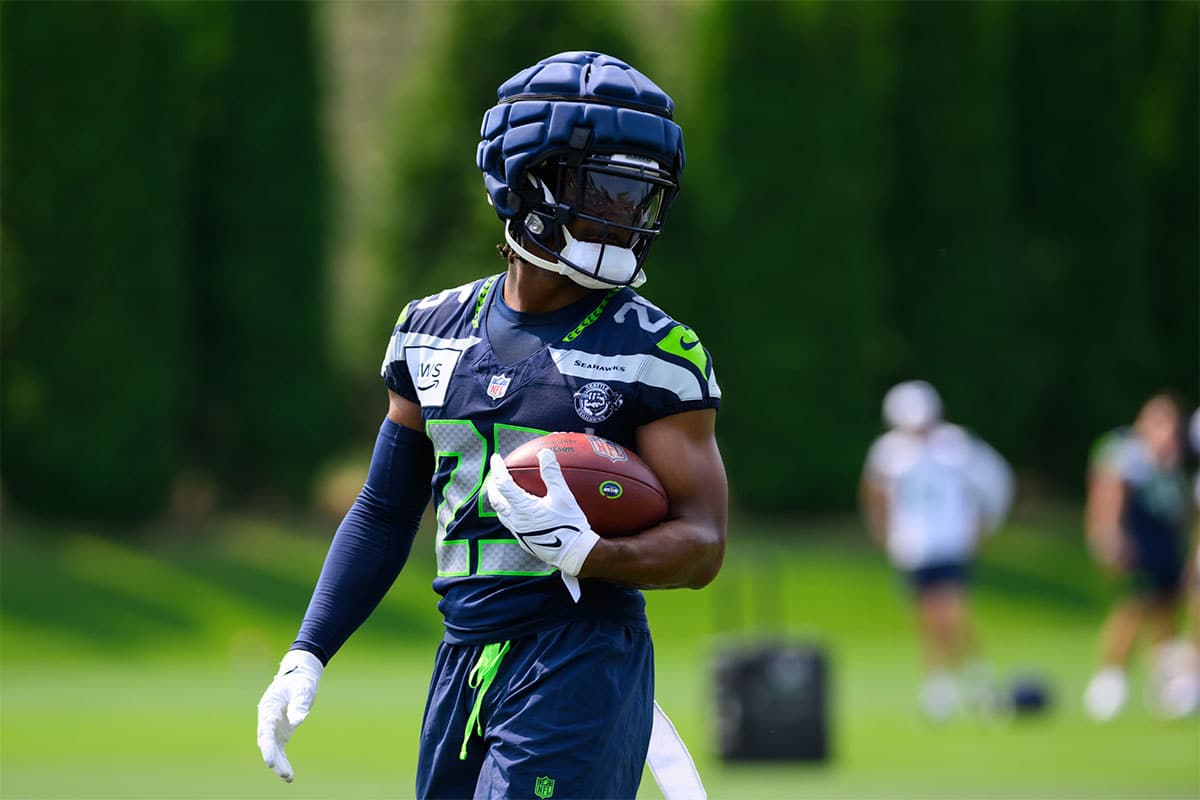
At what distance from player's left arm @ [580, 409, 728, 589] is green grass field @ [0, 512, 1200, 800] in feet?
16.0

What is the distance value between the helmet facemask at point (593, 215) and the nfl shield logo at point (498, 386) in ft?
0.97

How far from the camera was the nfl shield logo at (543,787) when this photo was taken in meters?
3.73

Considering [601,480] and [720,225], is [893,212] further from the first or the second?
[601,480]

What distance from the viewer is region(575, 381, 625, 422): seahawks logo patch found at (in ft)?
12.9

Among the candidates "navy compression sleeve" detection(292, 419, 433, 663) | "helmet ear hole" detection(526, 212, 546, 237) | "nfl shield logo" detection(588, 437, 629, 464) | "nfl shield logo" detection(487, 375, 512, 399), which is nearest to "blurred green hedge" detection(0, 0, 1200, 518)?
"navy compression sleeve" detection(292, 419, 433, 663)

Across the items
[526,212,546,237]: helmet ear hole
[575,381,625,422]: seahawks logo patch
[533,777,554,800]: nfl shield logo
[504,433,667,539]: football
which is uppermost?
[526,212,546,237]: helmet ear hole

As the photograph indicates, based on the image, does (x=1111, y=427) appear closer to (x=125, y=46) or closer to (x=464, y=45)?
(x=464, y=45)

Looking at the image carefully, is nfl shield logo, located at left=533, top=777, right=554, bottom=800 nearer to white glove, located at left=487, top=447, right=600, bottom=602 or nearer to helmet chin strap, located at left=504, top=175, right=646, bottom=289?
white glove, located at left=487, top=447, right=600, bottom=602

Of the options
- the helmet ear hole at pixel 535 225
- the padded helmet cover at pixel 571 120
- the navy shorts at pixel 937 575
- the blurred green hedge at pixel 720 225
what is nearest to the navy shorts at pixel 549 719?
the helmet ear hole at pixel 535 225

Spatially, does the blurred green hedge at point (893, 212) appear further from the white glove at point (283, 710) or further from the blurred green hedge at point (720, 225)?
the white glove at point (283, 710)

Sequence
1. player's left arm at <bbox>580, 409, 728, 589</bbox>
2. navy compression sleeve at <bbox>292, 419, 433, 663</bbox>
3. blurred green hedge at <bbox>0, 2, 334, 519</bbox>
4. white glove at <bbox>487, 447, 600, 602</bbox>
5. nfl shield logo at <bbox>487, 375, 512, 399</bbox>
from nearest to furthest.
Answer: white glove at <bbox>487, 447, 600, 602</bbox>
player's left arm at <bbox>580, 409, 728, 589</bbox>
nfl shield logo at <bbox>487, 375, 512, 399</bbox>
navy compression sleeve at <bbox>292, 419, 433, 663</bbox>
blurred green hedge at <bbox>0, 2, 334, 519</bbox>

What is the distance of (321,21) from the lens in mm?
24391

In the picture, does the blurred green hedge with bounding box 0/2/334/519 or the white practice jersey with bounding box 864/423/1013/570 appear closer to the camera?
the white practice jersey with bounding box 864/423/1013/570

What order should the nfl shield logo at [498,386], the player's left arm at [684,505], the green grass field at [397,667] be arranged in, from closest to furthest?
the player's left arm at [684,505] → the nfl shield logo at [498,386] → the green grass field at [397,667]
